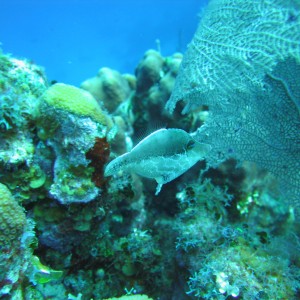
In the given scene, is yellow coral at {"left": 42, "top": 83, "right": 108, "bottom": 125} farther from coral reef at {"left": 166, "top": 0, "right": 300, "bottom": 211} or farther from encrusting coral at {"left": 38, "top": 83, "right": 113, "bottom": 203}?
coral reef at {"left": 166, "top": 0, "right": 300, "bottom": 211}

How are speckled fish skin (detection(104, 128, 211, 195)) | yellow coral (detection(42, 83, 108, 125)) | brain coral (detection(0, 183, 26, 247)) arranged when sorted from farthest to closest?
1. yellow coral (detection(42, 83, 108, 125))
2. speckled fish skin (detection(104, 128, 211, 195))
3. brain coral (detection(0, 183, 26, 247))

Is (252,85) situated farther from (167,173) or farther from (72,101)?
(72,101)

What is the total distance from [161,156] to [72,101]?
1.39 meters

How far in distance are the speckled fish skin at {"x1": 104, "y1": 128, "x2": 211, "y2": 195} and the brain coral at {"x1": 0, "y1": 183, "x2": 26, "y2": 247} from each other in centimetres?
84

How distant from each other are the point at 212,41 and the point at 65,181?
110 inches

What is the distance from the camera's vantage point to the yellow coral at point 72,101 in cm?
289

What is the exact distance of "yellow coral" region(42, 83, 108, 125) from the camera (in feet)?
9.47

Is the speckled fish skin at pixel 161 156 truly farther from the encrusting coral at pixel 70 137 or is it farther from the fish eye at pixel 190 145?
the encrusting coral at pixel 70 137

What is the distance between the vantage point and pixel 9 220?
2.06m

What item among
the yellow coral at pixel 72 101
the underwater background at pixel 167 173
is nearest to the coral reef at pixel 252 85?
the underwater background at pixel 167 173

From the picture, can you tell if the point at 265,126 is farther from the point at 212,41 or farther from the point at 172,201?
the point at 172,201

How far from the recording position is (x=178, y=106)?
15.0 feet

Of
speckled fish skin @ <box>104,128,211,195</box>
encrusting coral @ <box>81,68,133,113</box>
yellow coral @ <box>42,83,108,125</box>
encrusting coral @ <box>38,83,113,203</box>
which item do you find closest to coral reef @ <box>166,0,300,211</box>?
speckled fish skin @ <box>104,128,211,195</box>

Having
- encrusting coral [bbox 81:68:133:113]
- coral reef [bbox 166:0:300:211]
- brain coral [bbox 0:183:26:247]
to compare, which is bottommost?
brain coral [bbox 0:183:26:247]
